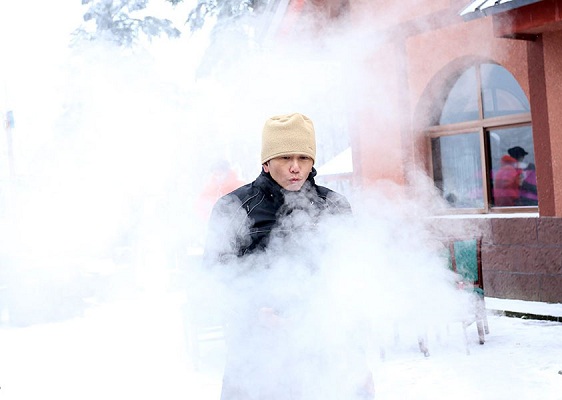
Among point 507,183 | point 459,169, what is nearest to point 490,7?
point 507,183

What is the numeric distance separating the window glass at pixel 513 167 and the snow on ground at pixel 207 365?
4.97 ft

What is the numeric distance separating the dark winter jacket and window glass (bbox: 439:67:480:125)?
6355 millimetres

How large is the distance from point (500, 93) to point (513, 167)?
893 mm

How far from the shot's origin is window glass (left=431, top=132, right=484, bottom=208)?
28.4 feet

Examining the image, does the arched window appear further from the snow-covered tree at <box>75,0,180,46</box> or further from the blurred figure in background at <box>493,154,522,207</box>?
the snow-covered tree at <box>75,0,180,46</box>

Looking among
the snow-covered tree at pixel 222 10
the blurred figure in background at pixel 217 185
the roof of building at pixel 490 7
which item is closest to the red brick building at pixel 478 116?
the roof of building at pixel 490 7

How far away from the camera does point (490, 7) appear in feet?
21.2

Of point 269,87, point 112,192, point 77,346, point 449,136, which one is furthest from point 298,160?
point 112,192

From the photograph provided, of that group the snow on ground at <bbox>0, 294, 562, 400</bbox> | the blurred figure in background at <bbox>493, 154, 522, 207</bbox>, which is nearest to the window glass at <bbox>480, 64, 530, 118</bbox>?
the blurred figure in background at <bbox>493, 154, 522, 207</bbox>

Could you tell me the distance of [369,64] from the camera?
9742 mm

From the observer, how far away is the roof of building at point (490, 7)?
6.34 metres

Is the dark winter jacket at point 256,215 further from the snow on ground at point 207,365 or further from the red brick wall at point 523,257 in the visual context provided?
the red brick wall at point 523,257

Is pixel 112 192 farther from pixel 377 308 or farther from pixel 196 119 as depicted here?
pixel 377 308

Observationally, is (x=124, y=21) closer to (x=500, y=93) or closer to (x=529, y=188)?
(x=500, y=93)
